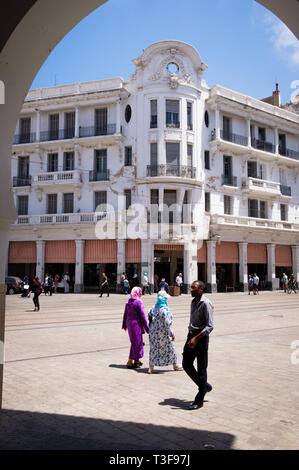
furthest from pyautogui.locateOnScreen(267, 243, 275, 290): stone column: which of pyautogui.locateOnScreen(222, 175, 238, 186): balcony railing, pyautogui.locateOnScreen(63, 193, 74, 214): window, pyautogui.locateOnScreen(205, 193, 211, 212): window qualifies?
pyautogui.locateOnScreen(63, 193, 74, 214): window

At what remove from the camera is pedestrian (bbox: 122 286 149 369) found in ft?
24.1

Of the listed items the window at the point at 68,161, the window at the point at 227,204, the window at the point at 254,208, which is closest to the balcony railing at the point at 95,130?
the window at the point at 68,161

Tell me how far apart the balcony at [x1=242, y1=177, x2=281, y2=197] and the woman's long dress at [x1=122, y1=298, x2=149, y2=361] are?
27700 millimetres

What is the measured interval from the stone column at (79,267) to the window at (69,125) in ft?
29.8

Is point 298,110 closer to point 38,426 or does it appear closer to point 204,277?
point 204,277

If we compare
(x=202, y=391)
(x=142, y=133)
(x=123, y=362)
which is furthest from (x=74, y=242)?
(x=202, y=391)

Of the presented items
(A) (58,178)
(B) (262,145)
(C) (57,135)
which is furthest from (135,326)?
(B) (262,145)

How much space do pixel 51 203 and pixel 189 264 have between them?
12.7 meters

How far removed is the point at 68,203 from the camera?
32.3 m

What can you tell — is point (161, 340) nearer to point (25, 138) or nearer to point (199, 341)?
point (199, 341)

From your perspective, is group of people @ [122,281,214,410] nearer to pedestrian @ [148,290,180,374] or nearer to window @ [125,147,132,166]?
pedestrian @ [148,290,180,374]

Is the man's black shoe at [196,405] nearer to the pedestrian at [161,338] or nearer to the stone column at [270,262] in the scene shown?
the pedestrian at [161,338]

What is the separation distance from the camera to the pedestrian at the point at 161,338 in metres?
7.10
